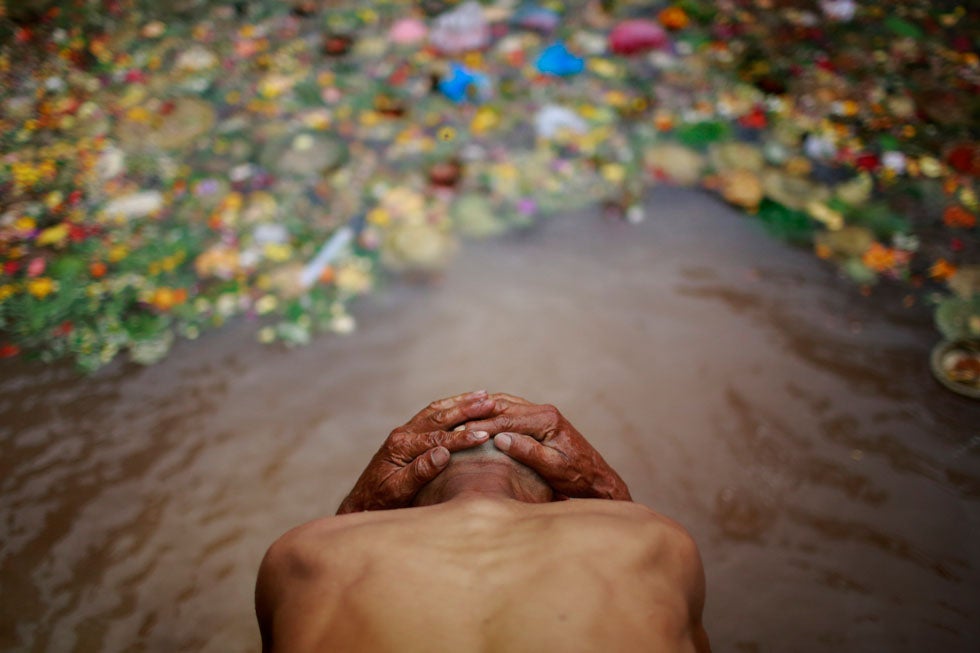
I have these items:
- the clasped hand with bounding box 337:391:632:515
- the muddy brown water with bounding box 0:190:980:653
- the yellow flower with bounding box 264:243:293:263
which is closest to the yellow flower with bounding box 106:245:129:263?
the muddy brown water with bounding box 0:190:980:653

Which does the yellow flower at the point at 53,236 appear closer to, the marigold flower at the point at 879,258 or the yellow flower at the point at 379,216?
the yellow flower at the point at 379,216

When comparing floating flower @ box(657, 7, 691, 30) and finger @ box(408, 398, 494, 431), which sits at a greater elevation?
floating flower @ box(657, 7, 691, 30)

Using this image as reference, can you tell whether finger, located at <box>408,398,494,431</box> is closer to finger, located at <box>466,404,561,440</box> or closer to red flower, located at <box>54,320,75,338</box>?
finger, located at <box>466,404,561,440</box>

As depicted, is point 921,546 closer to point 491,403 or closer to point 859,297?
point 859,297

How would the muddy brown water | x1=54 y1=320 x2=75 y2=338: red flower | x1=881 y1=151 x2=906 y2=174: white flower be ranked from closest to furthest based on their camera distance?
the muddy brown water, x1=54 y1=320 x2=75 y2=338: red flower, x1=881 y1=151 x2=906 y2=174: white flower

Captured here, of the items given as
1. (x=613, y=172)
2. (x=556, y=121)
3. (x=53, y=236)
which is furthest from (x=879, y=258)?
(x=53, y=236)

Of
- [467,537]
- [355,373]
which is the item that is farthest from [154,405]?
[467,537]
